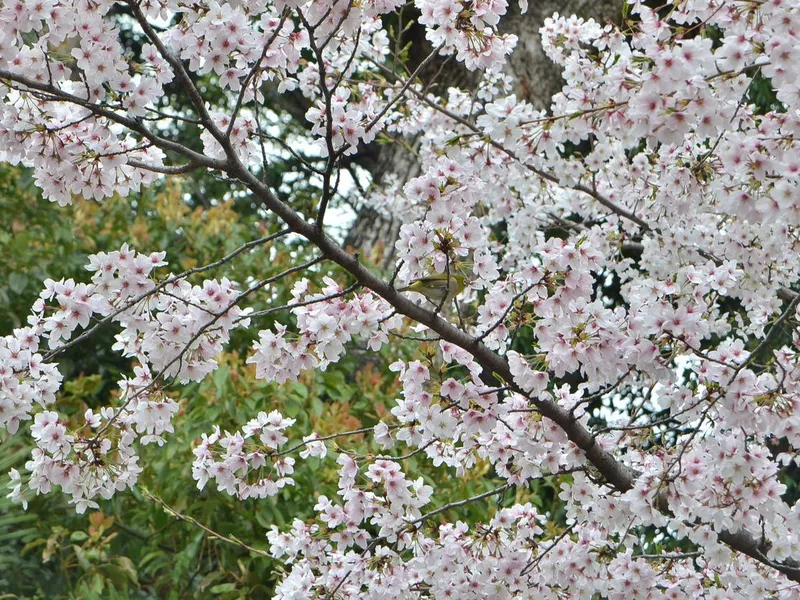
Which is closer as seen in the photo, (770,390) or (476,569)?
(770,390)

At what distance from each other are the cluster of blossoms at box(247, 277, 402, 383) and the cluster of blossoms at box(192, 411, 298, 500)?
21 centimetres

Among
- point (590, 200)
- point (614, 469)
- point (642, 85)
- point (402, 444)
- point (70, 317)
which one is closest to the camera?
point (642, 85)

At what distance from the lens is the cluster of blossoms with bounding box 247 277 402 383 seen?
210 cm

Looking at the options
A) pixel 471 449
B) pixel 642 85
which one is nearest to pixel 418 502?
pixel 471 449

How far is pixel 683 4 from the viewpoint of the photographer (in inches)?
71.6

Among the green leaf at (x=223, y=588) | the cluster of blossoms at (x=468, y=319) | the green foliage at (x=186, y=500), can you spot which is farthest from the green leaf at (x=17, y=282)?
the cluster of blossoms at (x=468, y=319)

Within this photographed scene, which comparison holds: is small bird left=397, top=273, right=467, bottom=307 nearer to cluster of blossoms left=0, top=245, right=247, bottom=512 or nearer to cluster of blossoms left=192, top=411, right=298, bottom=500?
cluster of blossoms left=0, top=245, right=247, bottom=512

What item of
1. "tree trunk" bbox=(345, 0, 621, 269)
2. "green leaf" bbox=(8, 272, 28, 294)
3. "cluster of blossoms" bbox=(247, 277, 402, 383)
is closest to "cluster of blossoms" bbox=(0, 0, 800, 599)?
"cluster of blossoms" bbox=(247, 277, 402, 383)

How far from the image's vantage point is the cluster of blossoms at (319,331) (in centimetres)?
210

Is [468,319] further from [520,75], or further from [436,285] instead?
[520,75]

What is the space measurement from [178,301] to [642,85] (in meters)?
1.08

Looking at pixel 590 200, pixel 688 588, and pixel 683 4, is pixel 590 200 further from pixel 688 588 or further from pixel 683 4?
pixel 683 4

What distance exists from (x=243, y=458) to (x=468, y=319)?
64 cm

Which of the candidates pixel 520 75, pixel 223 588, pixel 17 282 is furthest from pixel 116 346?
pixel 520 75
